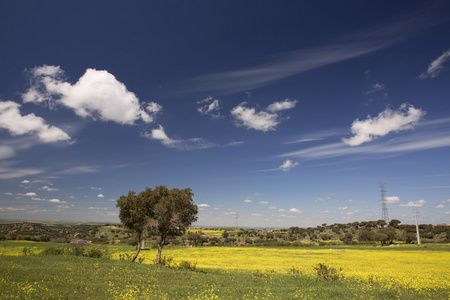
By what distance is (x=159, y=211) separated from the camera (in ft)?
88.9

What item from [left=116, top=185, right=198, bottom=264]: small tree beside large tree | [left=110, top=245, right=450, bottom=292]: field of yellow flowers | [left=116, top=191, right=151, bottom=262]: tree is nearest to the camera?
[left=110, top=245, right=450, bottom=292]: field of yellow flowers

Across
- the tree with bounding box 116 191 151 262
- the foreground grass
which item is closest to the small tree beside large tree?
the tree with bounding box 116 191 151 262

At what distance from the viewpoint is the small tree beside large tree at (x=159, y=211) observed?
27.0 m

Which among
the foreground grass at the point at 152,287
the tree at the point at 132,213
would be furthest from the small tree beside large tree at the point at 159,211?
the foreground grass at the point at 152,287

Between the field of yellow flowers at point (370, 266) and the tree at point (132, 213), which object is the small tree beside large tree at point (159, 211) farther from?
the field of yellow flowers at point (370, 266)

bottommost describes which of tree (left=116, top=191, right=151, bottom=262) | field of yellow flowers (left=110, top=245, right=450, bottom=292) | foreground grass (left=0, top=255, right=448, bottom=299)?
field of yellow flowers (left=110, top=245, right=450, bottom=292)

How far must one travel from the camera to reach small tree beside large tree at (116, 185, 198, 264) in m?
27.0

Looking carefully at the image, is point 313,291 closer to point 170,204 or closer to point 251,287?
point 251,287

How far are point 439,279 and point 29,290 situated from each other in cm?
3089

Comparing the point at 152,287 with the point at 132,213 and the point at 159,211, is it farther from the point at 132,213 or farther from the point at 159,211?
the point at 132,213

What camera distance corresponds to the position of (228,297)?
557 inches

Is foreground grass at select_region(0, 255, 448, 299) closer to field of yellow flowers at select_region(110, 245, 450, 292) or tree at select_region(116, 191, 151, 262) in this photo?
field of yellow flowers at select_region(110, 245, 450, 292)

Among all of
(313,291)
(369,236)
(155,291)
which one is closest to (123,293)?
(155,291)

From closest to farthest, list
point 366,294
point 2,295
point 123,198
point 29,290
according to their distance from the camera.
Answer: point 2,295
point 29,290
point 366,294
point 123,198
